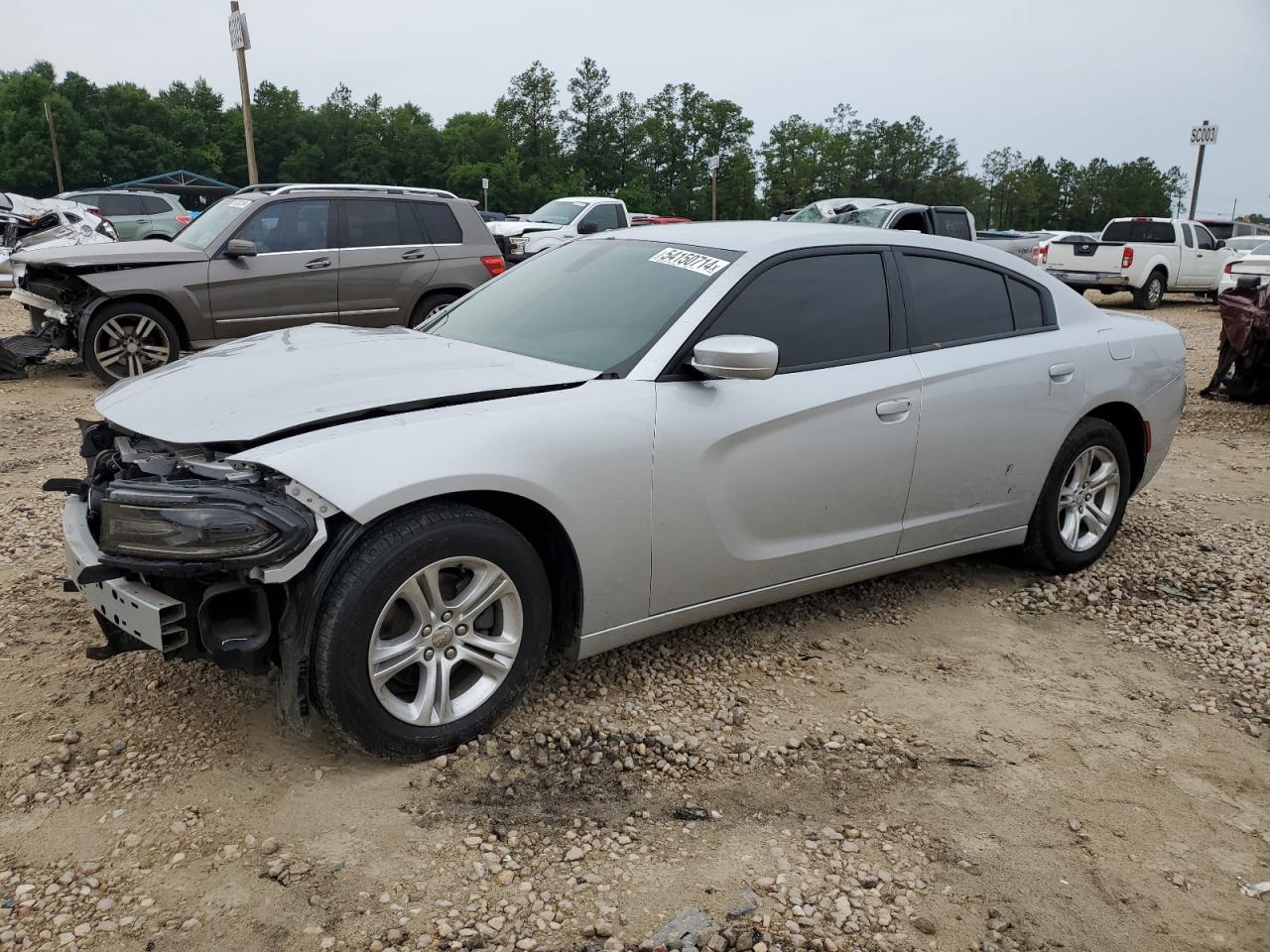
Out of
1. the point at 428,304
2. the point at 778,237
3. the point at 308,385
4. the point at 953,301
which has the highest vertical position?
the point at 778,237

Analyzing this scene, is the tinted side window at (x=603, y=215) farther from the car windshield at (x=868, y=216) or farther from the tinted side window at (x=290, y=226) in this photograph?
the tinted side window at (x=290, y=226)

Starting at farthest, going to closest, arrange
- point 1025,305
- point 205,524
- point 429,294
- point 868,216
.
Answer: point 868,216 < point 429,294 < point 1025,305 < point 205,524

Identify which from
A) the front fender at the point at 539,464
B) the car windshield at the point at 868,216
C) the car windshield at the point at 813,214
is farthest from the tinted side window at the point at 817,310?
the car windshield at the point at 813,214

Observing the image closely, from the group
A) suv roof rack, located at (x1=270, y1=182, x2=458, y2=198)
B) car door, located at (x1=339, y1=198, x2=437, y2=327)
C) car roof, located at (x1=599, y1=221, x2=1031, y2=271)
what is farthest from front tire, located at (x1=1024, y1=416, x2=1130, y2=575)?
car door, located at (x1=339, y1=198, x2=437, y2=327)

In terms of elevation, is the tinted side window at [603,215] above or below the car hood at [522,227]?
above

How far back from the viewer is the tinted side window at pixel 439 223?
31.1 ft

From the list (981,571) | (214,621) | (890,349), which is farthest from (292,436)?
(981,571)

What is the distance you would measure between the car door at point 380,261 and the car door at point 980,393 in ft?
20.0

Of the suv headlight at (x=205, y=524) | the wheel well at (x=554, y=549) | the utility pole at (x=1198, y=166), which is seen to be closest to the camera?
the suv headlight at (x=205, y=524)

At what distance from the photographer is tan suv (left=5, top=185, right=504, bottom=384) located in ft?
27.2

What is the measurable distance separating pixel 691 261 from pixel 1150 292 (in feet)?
58.1

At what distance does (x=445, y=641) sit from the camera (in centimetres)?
290

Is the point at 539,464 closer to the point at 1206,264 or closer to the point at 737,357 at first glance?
the point at 737,357

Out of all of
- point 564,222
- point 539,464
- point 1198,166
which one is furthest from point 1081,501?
point 1198,166
